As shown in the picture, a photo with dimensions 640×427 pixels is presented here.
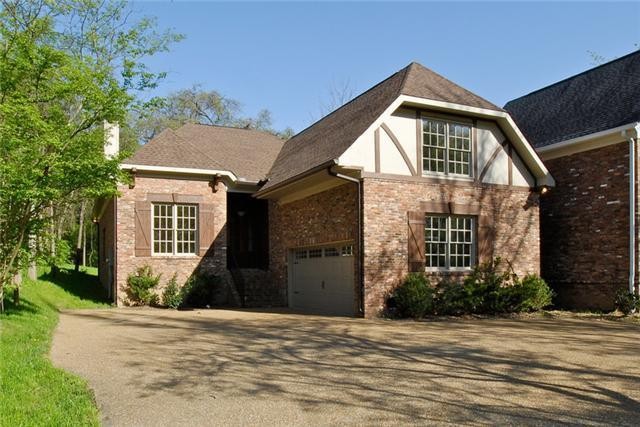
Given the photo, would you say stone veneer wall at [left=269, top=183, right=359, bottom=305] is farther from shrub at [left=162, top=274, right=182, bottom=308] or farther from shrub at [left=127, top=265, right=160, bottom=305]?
shrub at [left=127, top=265, right=160, bottom=305]

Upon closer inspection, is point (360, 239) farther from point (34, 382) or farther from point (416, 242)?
point (34, 382)

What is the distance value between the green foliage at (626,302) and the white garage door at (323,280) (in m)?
7.07

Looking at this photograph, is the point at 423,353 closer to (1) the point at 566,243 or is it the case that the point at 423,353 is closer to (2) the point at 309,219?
(2) the point at 309,219

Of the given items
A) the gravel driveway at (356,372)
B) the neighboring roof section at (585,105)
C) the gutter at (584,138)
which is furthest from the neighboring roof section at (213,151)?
the neighboring roof section at (585,105)

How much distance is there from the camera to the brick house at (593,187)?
51.0ft

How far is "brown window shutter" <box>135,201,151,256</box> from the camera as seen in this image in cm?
1798

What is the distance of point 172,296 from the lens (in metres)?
17.7

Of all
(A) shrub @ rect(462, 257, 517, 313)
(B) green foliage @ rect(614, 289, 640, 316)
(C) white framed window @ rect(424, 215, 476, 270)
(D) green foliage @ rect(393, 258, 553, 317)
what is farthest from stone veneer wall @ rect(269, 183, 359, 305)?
(B) green foliage @ rect(614, 289, 640, 316)

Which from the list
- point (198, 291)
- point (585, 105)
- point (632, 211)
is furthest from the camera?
point (198, 291)

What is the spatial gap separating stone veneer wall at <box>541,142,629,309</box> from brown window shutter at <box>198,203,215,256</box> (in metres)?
10.8

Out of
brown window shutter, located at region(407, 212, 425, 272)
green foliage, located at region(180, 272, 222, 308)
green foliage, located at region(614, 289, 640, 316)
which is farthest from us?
green foliage, located at region(180, 272, 222, 308)

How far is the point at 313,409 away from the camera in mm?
5973

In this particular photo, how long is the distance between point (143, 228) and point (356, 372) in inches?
477

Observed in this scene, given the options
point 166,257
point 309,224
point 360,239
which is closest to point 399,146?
point 360,239
